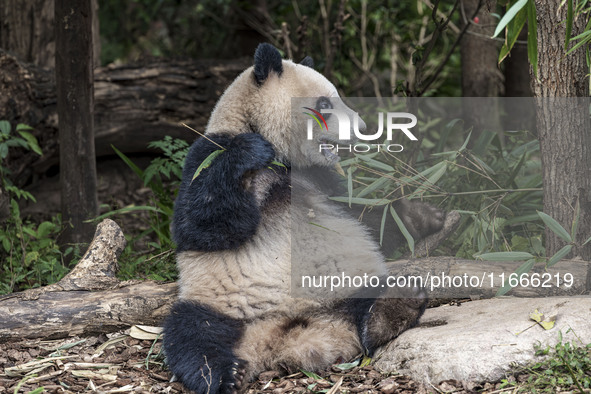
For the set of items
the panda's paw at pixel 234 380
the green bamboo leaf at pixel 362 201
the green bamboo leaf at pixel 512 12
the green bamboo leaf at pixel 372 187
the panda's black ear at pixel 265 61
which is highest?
the green bamboo leaf at pixel 512 12

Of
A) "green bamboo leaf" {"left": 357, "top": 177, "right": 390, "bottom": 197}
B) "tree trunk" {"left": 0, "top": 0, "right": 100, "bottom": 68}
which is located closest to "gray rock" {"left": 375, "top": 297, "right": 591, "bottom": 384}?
"green bamboo leaf" {"left": 357, "top": 177, "right": 390, "bottom": 197}

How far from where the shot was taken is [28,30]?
600cm

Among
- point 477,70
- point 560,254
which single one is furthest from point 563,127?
point 477,70

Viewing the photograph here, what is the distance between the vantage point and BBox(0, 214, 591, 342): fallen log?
3.41 meters

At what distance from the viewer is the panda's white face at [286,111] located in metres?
3.43

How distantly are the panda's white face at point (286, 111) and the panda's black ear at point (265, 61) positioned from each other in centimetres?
3

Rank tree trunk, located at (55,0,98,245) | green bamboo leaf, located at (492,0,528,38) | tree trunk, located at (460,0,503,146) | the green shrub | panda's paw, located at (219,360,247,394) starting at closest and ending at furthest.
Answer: green bamboo leaf, located at (492,0,528,38), panda's paw, located at (219,360,247,394), the green shrub, tree trunk, located at (55,0,98,245), tree trunk, located at (460,0,503,146)

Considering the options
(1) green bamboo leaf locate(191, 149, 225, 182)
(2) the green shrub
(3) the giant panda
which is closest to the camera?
(3) the giant panda

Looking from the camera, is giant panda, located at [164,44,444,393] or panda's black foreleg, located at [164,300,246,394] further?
giant panda, located at [164,44,444,393]

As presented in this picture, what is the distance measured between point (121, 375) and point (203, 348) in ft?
1.59

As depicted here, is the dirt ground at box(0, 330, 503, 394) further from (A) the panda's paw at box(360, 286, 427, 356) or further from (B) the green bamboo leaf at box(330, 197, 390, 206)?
(B) the green bamboo leaf at box(330, 197, 390, 206)

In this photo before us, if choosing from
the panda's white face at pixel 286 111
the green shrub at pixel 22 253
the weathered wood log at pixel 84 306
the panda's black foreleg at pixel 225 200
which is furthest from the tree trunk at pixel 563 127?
the green shrub at pixel 22 253

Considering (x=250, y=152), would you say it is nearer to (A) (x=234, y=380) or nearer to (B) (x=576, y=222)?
(A) (x=234, y=380)

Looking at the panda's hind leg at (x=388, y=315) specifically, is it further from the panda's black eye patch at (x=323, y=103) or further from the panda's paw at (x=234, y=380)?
the panda's black eye patch at (x=323, y=103)
